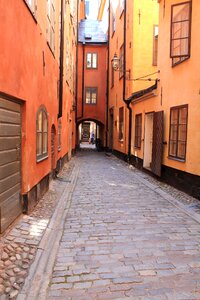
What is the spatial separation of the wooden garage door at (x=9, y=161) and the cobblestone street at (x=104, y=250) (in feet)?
0.98

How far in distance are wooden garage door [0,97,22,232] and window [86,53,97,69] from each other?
785 inches

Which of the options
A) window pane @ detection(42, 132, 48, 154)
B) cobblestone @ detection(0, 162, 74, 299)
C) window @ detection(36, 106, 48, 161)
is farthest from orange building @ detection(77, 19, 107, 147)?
cobblestone @ detection(0, 162, 74, 299)

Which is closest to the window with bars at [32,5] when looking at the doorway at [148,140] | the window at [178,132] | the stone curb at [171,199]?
the window at [178,132]

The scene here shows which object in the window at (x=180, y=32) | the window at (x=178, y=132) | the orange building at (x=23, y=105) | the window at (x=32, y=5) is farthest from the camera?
the window at (x=178, y=132)

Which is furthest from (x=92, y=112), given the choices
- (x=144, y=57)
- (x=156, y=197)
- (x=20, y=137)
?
(x=20, y=137)

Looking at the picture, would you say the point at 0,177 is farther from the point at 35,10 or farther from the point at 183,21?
the point at 183,21

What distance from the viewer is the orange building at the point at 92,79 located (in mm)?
24250

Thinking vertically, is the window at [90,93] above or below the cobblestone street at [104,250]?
above

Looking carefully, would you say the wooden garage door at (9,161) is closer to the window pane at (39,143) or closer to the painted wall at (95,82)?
the window pane at (39,143)

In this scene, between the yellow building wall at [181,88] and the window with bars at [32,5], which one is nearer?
the window with bars at [32,5]

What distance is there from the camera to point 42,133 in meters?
7.39

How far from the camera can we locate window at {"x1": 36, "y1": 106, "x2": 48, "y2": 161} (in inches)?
270

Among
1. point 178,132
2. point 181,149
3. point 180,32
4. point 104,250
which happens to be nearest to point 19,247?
point 104,250

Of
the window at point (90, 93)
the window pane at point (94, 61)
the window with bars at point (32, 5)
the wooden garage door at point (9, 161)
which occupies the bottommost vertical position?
the wooden garage door at point (9, 161)
